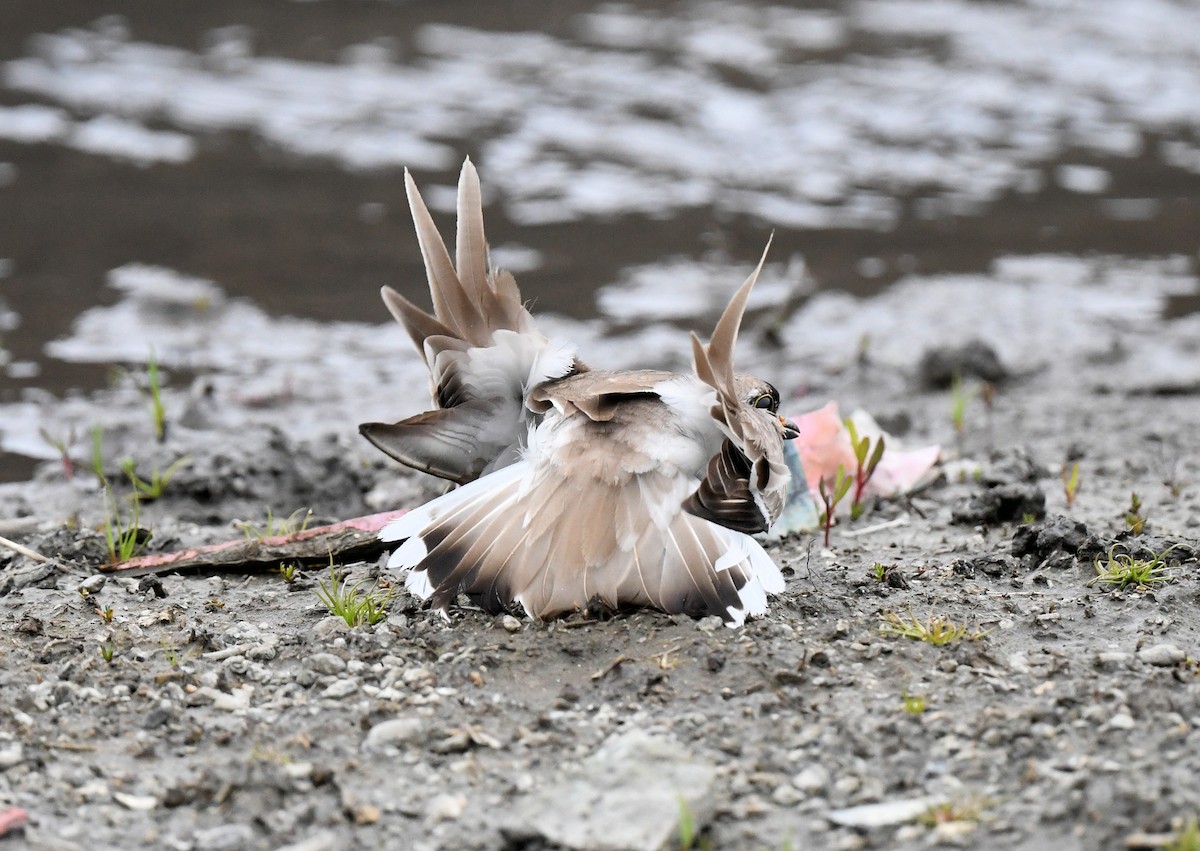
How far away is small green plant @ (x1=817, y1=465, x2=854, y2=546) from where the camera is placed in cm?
433

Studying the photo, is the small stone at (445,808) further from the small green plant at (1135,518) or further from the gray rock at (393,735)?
the small green plant at (1135,518)

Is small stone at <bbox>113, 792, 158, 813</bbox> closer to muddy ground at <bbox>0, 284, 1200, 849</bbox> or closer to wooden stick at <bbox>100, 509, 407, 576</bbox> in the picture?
muddy ground at <bbox>0, 284, 1200, 849</bbox>

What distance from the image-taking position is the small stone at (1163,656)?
3.25 meters

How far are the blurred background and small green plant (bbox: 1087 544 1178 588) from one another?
161 inches

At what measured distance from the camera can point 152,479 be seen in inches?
211

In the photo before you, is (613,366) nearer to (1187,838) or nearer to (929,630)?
(929,630)

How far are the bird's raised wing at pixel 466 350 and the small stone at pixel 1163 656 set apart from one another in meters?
1.60

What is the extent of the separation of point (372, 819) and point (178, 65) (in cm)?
1027

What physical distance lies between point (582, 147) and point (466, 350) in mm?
6990

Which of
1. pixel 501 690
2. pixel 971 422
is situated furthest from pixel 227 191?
pixel 501 690

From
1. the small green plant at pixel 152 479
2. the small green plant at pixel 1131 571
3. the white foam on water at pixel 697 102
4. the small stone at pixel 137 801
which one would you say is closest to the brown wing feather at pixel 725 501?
the small green plant at pixel 1131 571

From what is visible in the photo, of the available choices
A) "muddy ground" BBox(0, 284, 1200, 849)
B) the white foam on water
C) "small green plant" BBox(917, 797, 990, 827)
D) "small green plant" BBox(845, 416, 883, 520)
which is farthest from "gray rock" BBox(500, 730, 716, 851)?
the white foam on water

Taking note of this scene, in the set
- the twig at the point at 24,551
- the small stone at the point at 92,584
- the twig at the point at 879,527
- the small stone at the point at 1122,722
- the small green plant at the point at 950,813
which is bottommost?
the twig at the point at 879,527

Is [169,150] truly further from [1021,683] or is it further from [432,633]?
[1021,683]
